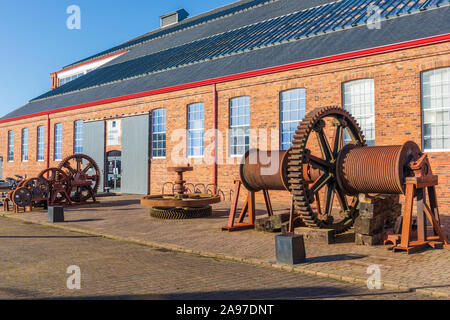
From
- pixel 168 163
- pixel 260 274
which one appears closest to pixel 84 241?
pixel 260 274

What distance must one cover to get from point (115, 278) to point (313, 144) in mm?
10841

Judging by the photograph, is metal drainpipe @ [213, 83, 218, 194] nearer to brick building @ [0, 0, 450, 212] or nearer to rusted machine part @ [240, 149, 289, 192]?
brick building @ [0, 0, 450, 212]

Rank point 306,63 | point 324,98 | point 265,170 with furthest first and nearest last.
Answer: point 306,63, point 324,98, point 265,170

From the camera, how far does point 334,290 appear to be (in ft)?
18.2

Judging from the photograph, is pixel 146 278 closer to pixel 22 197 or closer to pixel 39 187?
pixel 22 197

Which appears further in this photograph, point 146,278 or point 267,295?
point 146,278

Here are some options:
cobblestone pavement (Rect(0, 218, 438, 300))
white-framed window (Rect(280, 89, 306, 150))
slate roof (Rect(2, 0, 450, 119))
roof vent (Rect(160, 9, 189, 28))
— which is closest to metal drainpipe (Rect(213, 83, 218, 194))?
slate roof (Rect(2, 0, 450, 119))

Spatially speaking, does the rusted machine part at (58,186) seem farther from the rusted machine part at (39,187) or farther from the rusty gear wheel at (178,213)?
the rusty gear wheel at (178,213)

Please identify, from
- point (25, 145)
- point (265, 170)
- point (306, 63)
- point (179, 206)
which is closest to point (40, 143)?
point (25, 145)

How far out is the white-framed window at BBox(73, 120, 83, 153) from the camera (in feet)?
87.5

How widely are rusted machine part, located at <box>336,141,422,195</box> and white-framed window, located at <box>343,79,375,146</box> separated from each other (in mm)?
5559

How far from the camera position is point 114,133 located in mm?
24031

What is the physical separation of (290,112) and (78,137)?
1558 centimetres
